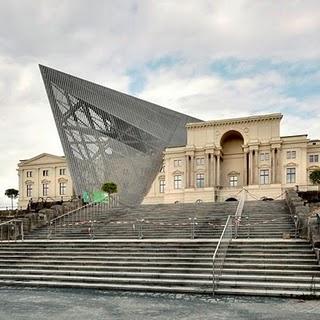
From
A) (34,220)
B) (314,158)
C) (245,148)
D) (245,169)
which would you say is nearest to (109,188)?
(34,220)

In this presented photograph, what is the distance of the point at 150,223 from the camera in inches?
851

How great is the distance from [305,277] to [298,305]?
2.05 metres

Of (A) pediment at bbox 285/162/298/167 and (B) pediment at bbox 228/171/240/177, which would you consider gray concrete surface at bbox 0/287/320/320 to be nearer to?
(A) pediment at bbox 285/162/298/167

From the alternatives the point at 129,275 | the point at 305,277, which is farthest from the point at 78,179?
the point at 305,277

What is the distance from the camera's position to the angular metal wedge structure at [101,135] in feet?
144

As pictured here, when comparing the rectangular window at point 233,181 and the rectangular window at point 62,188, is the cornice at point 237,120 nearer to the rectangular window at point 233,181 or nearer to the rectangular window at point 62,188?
the rectangular window at point 233,181

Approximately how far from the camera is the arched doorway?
63.7 meters

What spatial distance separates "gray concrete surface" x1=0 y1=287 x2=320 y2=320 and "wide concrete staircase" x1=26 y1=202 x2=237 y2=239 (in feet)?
21.3

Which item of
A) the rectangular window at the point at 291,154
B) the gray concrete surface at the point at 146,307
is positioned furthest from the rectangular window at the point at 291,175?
the gray concrete surface at the point at 146,307

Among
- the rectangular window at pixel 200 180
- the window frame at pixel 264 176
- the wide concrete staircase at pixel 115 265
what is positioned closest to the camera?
the wide concrete staircase at pixel 115 265

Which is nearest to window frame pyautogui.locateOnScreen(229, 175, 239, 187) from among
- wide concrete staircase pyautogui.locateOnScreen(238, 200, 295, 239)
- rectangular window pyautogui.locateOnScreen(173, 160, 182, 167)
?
rectangular window pyautogui.locateOnScreen(173, 160, 182, 167)

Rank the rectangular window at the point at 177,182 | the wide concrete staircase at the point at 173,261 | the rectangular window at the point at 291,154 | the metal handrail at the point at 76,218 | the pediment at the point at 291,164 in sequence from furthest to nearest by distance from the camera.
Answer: the rectangular window at the point at 177,182, the rectangular window at the point at 291,154, the pediment at the point at 291,164, the metal handrail at the point at 76,218, the wide concrete staircase at the point at 173,261

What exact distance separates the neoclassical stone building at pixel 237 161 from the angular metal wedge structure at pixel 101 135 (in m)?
11.0

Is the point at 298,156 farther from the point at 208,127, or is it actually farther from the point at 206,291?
the point at 206,291
